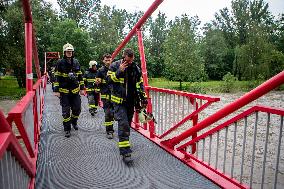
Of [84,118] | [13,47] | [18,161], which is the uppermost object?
[13,47]

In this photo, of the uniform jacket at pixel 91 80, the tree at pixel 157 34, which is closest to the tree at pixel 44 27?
the tree at pixel 157 34

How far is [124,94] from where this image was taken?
4.77m

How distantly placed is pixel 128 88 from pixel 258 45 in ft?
116

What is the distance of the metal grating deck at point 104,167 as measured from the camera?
3873mm

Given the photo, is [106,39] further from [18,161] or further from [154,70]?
[18,161]

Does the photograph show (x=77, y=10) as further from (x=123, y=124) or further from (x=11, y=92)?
A: (x=123, y=124)

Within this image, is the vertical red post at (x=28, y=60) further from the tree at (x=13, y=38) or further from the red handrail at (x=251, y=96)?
the tree at (x=13, y=38)

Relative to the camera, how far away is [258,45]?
119 ft

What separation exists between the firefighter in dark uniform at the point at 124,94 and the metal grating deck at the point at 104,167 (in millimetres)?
386

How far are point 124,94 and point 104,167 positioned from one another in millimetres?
1189

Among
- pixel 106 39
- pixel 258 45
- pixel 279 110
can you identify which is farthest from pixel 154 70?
pixel 279 110

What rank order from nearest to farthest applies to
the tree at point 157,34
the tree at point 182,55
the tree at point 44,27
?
1. the tree at point 182,55
2. the tree at point 44,27
3. the tree at point 157,34

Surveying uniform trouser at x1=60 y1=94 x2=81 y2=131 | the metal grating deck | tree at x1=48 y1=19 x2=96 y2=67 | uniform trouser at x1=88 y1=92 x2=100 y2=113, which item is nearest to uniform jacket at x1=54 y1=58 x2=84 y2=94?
uniform trouser at x1=60 y1=94 x2=81 y2=131

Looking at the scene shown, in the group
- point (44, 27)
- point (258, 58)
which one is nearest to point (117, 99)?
point (258, 58)
